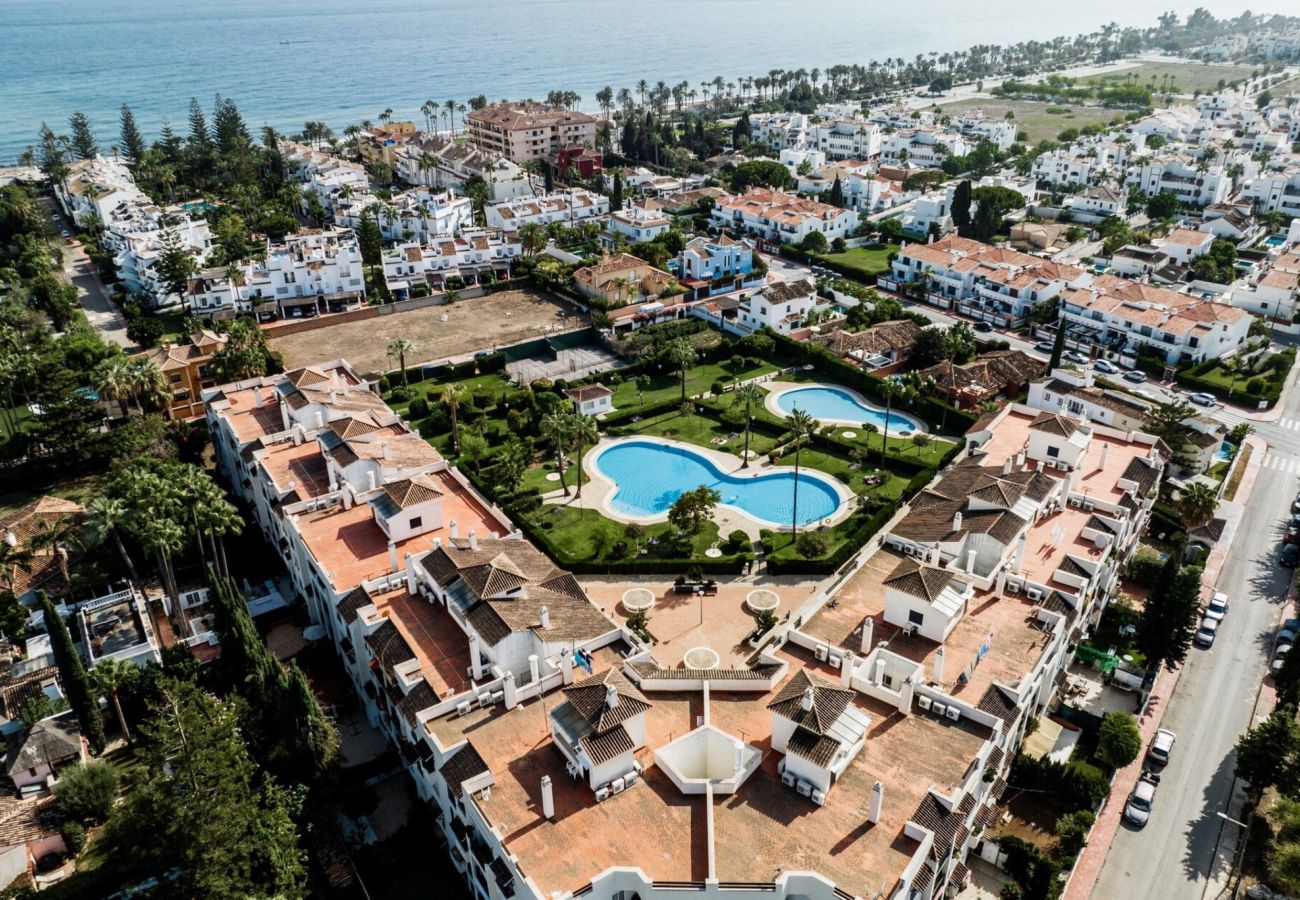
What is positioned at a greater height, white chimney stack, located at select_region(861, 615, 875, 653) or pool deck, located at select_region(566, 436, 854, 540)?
white chimney stack, located at select_region(861, 615, 875, 653)

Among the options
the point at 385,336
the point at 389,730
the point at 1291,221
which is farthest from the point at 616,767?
the point at 1291,221

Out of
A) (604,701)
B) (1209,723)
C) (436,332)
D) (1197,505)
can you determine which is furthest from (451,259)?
(1209,723)

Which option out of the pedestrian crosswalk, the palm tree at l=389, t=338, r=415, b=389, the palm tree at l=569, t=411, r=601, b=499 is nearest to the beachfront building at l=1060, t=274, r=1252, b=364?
the pedestrian crosswalk

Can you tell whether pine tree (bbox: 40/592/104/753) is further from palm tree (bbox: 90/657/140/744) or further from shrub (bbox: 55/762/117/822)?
shrub (bbox: 55/762/117/822)

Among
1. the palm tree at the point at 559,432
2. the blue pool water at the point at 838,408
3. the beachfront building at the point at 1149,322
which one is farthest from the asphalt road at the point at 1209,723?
the palm tree at the point at 559,432

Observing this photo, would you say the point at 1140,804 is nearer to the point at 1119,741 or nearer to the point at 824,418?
the point at 1119,741

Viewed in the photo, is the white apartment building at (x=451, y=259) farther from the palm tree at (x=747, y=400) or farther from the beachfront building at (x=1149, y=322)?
the beachfront building at (x=1149, y=322)

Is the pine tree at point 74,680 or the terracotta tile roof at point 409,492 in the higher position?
the terracotta tile roof at point 409,492
